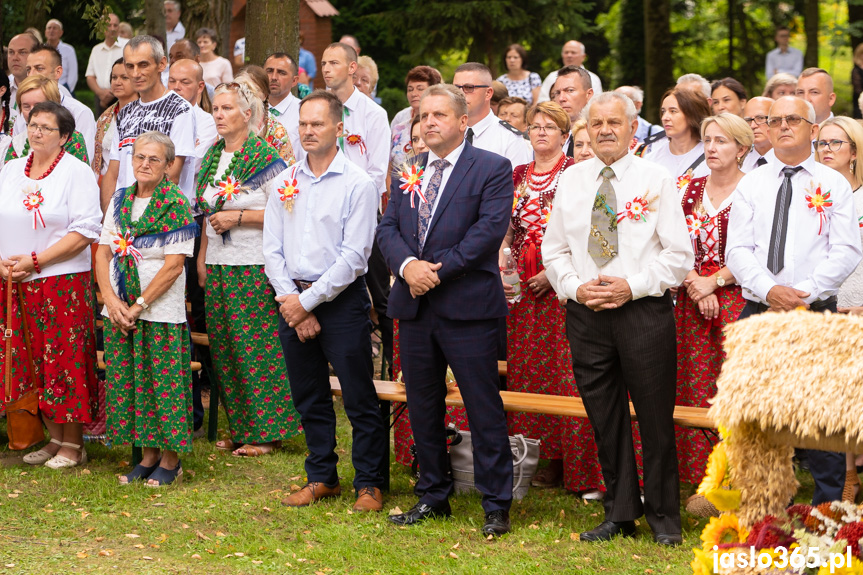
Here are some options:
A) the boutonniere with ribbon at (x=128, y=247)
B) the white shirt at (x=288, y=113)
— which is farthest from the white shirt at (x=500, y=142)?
the boutonniere with ribbon at (x=128, y=247)

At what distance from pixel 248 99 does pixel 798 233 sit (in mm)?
3564

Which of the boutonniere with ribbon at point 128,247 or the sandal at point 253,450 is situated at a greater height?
the boutonniere with ribbon at point 128,247

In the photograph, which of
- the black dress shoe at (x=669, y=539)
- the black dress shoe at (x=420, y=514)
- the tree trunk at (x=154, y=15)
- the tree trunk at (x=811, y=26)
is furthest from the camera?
the tree trunk at (x=811, y=26)

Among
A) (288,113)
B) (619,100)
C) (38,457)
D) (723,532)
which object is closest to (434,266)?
(619,100)

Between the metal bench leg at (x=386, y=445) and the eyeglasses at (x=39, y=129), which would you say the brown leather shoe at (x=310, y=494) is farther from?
the eyeglasses at (x=39, y=129)

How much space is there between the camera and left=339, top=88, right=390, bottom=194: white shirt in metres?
8.65

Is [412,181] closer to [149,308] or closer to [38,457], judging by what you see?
[149,308]

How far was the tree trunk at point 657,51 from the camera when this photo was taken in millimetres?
18547

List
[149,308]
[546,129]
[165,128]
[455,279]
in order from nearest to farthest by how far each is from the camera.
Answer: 1. [455,279]
2. [546,129]
3. [149,308]
4. [165,128]

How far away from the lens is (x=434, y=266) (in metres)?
5.37

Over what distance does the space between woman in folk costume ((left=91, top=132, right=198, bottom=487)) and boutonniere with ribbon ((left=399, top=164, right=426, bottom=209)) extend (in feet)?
5.21

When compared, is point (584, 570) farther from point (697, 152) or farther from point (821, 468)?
point (697, 152)

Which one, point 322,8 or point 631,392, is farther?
point 322,8

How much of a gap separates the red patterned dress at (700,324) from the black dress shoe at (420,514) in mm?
1571
